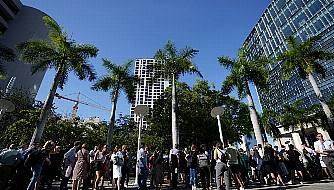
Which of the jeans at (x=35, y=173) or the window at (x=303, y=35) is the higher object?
the window at (x=303, y=35)

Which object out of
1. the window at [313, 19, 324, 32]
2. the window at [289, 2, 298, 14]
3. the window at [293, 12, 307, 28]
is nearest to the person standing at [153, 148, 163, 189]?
the window at [313, 19, 324, 32]

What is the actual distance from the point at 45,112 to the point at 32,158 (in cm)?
757

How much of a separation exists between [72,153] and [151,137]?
57.1ft

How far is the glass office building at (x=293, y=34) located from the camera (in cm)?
4381

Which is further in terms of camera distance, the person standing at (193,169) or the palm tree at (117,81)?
the palm tree at (117,81)

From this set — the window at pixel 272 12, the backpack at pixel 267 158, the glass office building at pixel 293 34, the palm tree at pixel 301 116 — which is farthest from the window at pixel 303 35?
the backpack at pixel 267 158

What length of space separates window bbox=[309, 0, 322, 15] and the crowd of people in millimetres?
49954

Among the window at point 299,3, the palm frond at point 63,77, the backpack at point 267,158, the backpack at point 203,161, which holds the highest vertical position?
the window at point 299,3

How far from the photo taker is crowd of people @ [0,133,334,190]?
7086 millimetres

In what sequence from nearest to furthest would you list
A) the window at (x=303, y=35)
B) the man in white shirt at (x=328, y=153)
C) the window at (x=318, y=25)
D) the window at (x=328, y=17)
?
the man in white shirt at (x=328, y=153) → the window at (x=328, y=17) → the window at (x=318, y=25) → the window at (x=303, y=35)

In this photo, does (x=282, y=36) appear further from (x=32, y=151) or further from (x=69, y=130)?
(x=32, y=151)

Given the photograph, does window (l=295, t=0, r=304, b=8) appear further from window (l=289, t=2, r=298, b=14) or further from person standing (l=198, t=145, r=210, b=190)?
person standing (l=198, t=145, r=210, b=190)

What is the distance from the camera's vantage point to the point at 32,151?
273 inches

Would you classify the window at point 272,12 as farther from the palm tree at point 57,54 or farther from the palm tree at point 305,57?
the palm tree at point 57,54
